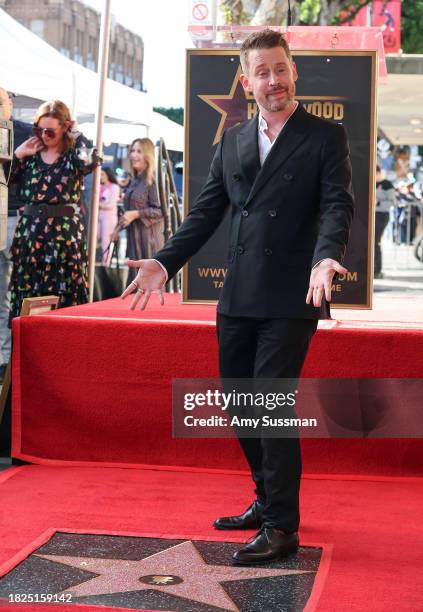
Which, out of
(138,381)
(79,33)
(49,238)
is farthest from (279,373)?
(79,33)

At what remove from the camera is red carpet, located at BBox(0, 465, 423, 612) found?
10.8ft

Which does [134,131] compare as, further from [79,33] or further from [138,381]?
[138,381]

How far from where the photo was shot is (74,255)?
6156 millimetres

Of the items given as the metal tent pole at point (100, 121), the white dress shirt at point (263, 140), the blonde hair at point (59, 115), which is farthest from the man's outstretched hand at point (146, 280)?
the metal tent pole at point (100, 121)

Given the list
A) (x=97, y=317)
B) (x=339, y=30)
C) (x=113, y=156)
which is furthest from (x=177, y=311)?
(x=113, y=156)

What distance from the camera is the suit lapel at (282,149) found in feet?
11.3

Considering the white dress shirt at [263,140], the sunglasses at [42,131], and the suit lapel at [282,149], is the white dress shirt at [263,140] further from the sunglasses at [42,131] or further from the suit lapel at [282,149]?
the sunglasses at [42,131]

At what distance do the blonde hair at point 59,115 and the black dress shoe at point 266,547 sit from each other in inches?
126

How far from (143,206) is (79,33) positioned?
2.14 m

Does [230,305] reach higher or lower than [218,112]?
lower

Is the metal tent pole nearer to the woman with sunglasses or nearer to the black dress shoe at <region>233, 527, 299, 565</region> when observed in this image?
the woman with sunglasses

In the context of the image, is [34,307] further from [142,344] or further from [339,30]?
[339,30]

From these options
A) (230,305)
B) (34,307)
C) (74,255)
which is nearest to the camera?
(230,305)

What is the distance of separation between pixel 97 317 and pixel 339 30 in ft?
6.58
